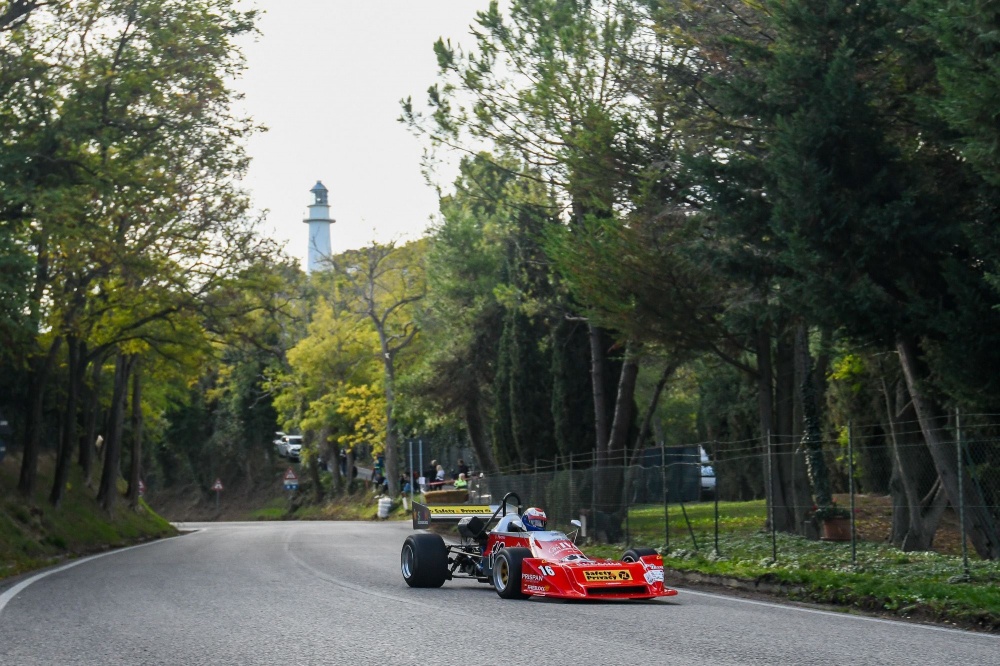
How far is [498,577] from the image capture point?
1535 centimetres

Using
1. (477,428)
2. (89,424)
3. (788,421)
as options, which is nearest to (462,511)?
(788,421)

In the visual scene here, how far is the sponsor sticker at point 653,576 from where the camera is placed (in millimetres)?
→ 14484

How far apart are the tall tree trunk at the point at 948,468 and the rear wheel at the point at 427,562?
6.39 meters

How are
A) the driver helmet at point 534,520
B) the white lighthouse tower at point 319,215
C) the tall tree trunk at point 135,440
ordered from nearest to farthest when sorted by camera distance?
the driver helmet at point 534,520 < the tall tree trunk at point 135,440 < the white lighthouse tower at point 319,215

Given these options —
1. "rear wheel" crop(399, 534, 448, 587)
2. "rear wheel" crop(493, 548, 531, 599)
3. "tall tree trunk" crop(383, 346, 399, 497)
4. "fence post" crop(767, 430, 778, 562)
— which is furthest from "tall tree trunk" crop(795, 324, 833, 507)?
"tall tree trunk" crop(383, 346, 399, 497)

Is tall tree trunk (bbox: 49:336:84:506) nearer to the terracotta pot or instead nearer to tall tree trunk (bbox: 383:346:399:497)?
the terracotta pot

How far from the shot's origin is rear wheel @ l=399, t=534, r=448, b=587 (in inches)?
643

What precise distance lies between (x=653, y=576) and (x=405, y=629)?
13.3ft

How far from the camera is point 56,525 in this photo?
31188 millimetres

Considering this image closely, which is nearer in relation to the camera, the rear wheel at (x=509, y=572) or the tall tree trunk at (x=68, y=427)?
the rear wheel at (x=509, y=572)

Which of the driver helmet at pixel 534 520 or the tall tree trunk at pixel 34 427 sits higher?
the tall tree trunk at pixel 34 427

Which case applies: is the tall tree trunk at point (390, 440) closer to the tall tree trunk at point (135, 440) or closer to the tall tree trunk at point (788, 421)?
the tall tree trunk at point (135, 440)

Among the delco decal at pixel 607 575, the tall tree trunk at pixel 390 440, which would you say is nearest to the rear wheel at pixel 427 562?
the delco decal at pixel 607 575

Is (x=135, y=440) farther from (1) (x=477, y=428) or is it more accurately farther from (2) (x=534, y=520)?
(2) (x=534, y=520)
